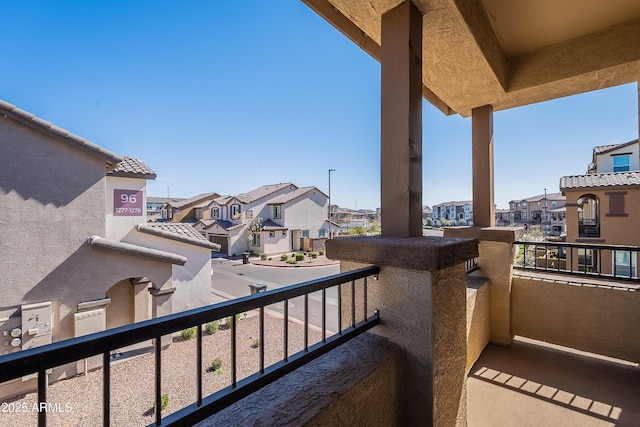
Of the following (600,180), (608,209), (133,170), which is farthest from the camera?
(600,180)

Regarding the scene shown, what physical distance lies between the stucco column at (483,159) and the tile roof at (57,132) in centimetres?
595

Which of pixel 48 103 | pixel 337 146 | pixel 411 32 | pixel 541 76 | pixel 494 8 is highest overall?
pixel 337 146

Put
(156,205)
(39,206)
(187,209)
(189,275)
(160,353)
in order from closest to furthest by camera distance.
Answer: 1. (160,353)
2. (39,206)
3. (189,275)
4. (187,209)
5. (156,205)

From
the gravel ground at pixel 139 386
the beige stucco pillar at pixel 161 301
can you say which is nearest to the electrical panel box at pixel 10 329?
the gravel ground at pixel 139 386

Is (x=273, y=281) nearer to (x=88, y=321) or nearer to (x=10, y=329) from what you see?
(x=88, y=321)

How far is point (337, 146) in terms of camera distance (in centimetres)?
2180

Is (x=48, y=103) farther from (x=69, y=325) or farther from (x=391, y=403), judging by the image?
(x=391, y=403)

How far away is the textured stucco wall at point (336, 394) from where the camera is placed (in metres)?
0.80

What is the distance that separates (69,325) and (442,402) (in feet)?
19.6

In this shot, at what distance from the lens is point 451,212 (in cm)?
4450

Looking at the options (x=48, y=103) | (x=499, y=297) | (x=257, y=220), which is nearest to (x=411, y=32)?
(x=499, y=297)

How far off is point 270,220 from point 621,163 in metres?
19.3

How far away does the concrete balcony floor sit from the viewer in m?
2.02

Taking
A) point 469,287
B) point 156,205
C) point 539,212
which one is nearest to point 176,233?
point 469,287
